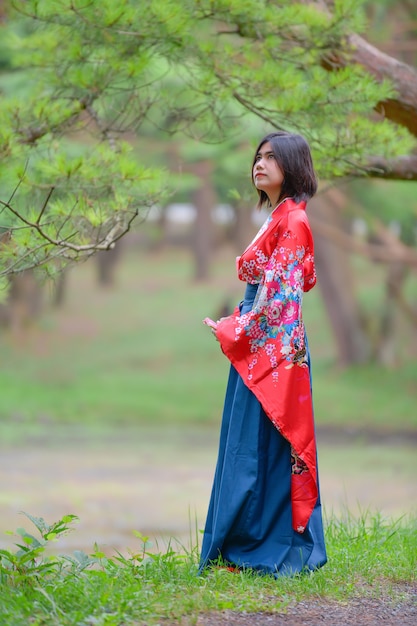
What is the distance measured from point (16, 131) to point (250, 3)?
1.23 metres

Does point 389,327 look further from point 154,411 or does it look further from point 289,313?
point 289,313

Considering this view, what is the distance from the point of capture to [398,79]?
497cm

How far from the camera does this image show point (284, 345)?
11.9ft

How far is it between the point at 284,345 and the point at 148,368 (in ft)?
49.2

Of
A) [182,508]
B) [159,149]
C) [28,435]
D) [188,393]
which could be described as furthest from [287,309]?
[159,149]

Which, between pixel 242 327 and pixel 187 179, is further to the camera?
pixel 187 179

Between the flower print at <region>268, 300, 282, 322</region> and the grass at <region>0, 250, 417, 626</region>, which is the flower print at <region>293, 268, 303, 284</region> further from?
the grass at <region>0, 250, 417, 626</region>

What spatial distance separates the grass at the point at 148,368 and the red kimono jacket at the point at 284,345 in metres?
11.5

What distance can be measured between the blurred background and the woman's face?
119 centimetres

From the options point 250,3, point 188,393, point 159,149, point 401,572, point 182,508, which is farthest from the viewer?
point 159,149

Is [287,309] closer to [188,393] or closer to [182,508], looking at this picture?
[182,508]

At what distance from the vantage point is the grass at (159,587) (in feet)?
10.4

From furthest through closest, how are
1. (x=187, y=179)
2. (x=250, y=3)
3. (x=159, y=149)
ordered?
(x=159, y=149) → (x=187, y=179) → (x=250, y=3)

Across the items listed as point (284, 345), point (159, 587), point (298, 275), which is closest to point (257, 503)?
point (159, 587)
